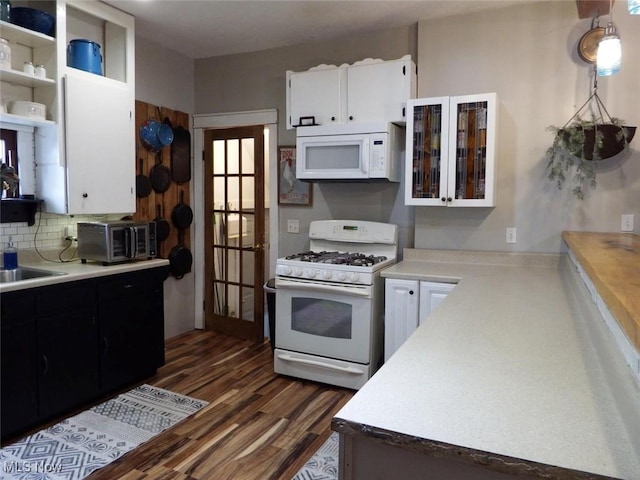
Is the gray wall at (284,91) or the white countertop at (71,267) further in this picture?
the gray wall at (284,91)

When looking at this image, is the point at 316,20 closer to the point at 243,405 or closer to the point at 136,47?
the point at 136,47

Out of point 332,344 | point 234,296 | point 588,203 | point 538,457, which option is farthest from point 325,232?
point 538,457

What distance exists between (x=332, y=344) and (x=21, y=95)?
2.61 metres

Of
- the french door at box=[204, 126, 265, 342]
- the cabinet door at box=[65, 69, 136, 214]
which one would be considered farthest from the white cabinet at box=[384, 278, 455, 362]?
the cabinet door at box=[65, 69, 136, 214]

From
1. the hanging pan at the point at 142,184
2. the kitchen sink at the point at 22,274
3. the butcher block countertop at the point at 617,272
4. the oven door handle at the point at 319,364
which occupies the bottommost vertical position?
the oven door handle at the point at 319,364

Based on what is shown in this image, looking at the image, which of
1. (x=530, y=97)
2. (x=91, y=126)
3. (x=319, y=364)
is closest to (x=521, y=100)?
(x=530, y=97)

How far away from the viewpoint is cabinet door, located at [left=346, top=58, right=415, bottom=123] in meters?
3.26

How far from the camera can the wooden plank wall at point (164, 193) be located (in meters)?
3.82

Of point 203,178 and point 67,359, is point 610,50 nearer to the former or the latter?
point 67,359

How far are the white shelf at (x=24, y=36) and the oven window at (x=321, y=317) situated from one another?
2.31 meters

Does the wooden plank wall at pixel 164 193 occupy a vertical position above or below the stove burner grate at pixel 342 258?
above

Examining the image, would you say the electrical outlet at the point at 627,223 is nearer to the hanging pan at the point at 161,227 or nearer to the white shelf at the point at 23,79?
the hanging pan at the point at 161,227

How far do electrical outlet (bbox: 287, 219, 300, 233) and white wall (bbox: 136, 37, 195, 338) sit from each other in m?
1.15

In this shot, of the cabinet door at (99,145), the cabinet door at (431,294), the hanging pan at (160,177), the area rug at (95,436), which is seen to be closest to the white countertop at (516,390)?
the cabinet door at (431,294)
